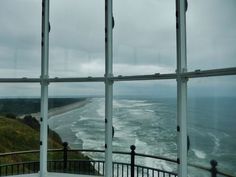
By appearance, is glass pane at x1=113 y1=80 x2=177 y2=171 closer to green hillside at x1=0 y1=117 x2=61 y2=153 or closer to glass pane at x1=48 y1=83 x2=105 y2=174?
glass pane at x1=48 y1=83 x2=105 y2=174

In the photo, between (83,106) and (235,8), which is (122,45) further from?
(235,8)

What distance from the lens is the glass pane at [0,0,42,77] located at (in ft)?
15.6

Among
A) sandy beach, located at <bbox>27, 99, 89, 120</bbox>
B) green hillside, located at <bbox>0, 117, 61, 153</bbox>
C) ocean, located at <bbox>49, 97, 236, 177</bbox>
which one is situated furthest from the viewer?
green hillside, located at <bbox>0, 117, 61, 153</bbox>

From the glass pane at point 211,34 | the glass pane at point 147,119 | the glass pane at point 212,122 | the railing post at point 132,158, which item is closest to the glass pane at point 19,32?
the glass pane at point 147,119

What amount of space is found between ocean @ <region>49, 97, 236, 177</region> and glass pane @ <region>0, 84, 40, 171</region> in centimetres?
36

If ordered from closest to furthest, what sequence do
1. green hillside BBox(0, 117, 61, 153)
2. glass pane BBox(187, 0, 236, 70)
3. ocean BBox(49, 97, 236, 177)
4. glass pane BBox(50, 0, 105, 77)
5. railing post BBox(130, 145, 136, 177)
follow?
1. glass pane BBox(187, 0, 236, 70)
2. ocean BBox(49, 97, 236, 177)
3. railing post BBox(130, 145, 136, 177)
4. glass pane BBox(50, 0, 105, 77)
5. green hillside BBox(0, 117, 61, 153)

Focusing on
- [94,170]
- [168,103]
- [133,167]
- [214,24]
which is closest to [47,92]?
[94,170]

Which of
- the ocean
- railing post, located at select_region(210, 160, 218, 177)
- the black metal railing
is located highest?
the ocean

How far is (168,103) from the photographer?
139 inches

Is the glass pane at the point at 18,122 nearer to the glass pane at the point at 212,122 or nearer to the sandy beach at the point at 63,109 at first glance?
the sandy beach at the point at 63,109

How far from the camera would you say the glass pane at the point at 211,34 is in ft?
8.57

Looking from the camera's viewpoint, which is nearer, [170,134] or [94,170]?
[170,134]

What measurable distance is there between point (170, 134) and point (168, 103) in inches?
13.6

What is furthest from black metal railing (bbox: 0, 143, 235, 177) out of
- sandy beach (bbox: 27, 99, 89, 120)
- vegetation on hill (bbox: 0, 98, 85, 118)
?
vegetation on hill (bbox: 0, 98, 85, 118)
